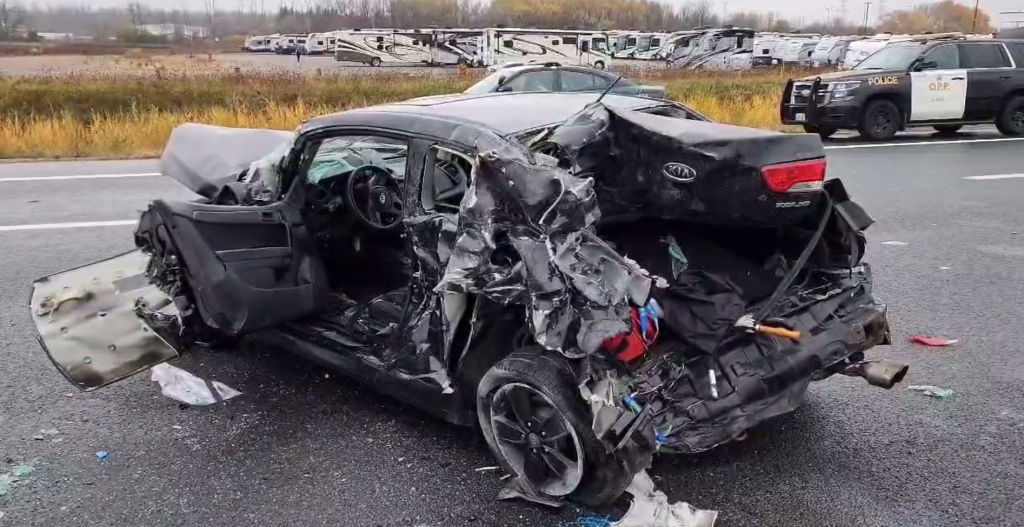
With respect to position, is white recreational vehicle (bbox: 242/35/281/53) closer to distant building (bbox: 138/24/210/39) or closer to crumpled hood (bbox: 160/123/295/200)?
distant building (bbox: 138/24/210/39)

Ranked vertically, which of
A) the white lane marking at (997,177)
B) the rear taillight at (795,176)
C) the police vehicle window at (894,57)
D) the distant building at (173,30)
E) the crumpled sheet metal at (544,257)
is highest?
the distant building at (173,30)

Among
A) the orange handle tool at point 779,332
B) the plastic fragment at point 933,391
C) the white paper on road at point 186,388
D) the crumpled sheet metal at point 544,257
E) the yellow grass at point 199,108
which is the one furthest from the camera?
the yellow grass at point 199,108

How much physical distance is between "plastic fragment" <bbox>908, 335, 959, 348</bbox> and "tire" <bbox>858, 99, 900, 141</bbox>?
10.5m

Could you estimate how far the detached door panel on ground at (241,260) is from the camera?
3.47 meters

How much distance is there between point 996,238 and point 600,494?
5.88 metres

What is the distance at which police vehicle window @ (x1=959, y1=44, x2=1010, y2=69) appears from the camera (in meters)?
14.5

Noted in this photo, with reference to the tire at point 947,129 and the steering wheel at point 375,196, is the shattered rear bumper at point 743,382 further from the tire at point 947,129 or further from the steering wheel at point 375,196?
the tire at point 947,129

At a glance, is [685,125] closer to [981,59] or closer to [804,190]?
[804,190]

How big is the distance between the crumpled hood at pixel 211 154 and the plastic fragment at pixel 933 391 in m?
3.74

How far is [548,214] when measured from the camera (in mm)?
2865

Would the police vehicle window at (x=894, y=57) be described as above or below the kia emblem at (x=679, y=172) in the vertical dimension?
above

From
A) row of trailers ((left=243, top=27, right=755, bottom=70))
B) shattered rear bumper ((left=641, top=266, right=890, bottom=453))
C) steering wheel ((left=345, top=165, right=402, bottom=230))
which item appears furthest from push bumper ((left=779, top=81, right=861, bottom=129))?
row of trailers ((left=243, top=27, right=755, bottom=70))

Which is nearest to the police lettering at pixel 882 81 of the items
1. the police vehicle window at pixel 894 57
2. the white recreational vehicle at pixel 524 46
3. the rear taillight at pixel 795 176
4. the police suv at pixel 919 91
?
the police suv at pixel 919 91

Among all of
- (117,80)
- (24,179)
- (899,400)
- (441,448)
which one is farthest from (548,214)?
(117,80)
